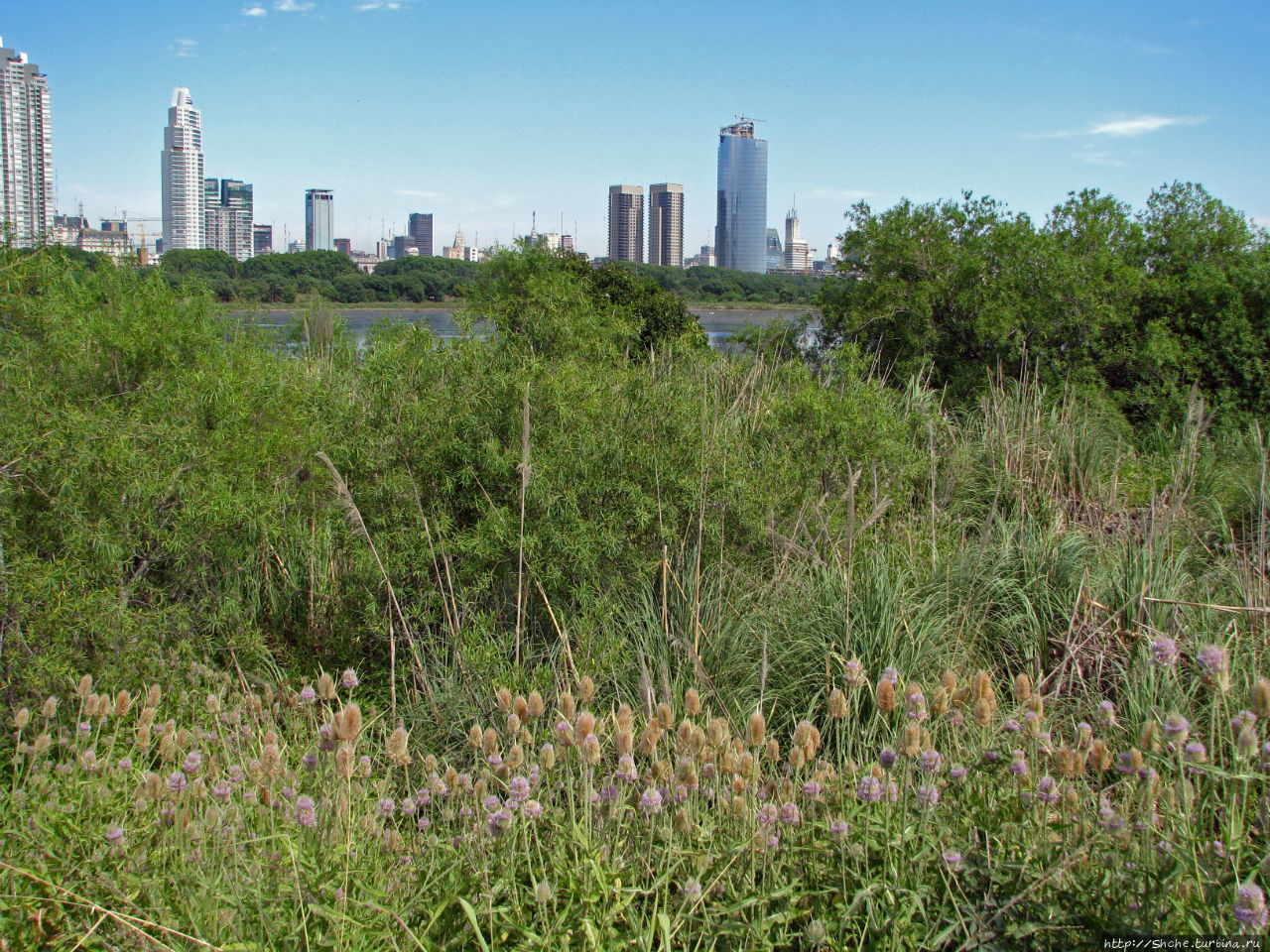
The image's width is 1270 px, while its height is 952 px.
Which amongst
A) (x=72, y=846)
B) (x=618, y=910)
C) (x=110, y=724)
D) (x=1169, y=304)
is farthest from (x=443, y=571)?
(x=1169, y=304)

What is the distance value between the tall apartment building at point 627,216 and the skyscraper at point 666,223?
7288mm

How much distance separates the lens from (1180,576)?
497cm

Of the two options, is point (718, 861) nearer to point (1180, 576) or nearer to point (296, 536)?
point (1180, 576)

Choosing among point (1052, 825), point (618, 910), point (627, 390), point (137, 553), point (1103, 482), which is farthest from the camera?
point (1103, 482)

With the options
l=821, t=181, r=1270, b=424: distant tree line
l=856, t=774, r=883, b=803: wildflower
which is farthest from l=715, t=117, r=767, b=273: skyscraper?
l=856, t=774, r=883, b=803: wildflower

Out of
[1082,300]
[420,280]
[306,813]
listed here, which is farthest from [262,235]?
[306,813]

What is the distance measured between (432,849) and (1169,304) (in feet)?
36.6

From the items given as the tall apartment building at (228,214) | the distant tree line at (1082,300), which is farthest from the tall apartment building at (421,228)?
the distant tree line at (1082,300)

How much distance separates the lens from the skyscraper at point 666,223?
48156 mm

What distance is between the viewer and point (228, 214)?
5566 inches

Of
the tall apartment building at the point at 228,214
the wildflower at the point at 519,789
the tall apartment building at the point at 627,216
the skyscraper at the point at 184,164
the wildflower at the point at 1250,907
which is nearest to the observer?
the wildflower at the point at 1250,907

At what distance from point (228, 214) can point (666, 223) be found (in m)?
112

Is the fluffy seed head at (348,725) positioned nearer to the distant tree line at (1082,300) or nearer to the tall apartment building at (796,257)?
the distant tree line at (1082,300)

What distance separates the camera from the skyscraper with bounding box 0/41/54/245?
557 cm
